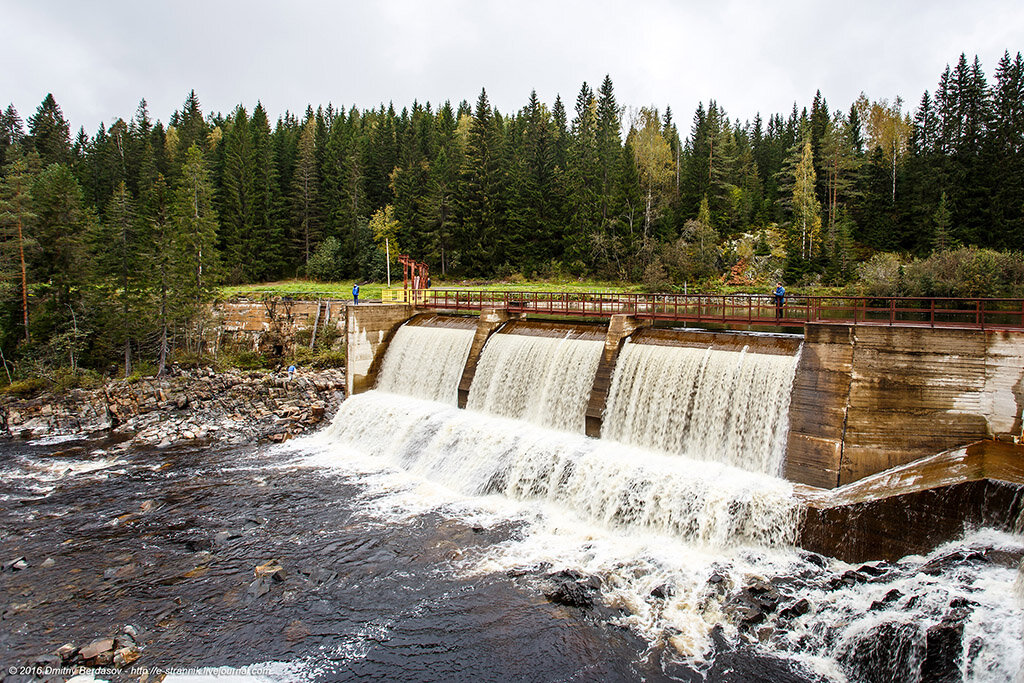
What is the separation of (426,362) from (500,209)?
28.1 m

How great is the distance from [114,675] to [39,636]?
254 centimetres

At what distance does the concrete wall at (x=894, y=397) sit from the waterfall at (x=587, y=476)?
1.63 metres

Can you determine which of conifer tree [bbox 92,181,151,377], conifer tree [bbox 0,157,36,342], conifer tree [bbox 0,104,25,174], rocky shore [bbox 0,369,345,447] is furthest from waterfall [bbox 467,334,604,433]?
conifer tree [bbox 0,104,25,174]

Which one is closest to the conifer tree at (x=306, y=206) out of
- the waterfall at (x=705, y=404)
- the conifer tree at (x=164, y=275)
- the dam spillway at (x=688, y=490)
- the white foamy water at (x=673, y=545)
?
the conifer tree at (x=164, y=275)

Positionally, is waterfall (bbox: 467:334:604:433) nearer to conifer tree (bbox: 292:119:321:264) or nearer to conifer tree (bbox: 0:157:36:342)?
conifer tree (bbox: 0:157:36:342)

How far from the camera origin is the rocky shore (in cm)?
2523

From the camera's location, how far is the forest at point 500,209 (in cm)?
3250

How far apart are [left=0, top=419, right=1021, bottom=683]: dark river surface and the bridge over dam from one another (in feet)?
4.13

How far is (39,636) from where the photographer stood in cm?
1070

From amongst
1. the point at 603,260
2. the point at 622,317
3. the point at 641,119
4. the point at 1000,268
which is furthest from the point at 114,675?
the point at 641,119

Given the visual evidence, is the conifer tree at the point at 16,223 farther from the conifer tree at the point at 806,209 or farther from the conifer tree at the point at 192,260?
the conifer tree at the point at 806,209

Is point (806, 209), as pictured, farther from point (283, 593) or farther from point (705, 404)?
point (283, 593)

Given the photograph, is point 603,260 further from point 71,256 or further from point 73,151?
point 73,151

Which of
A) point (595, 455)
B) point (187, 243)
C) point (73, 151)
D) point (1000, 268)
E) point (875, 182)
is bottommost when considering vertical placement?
point (595, 455)
